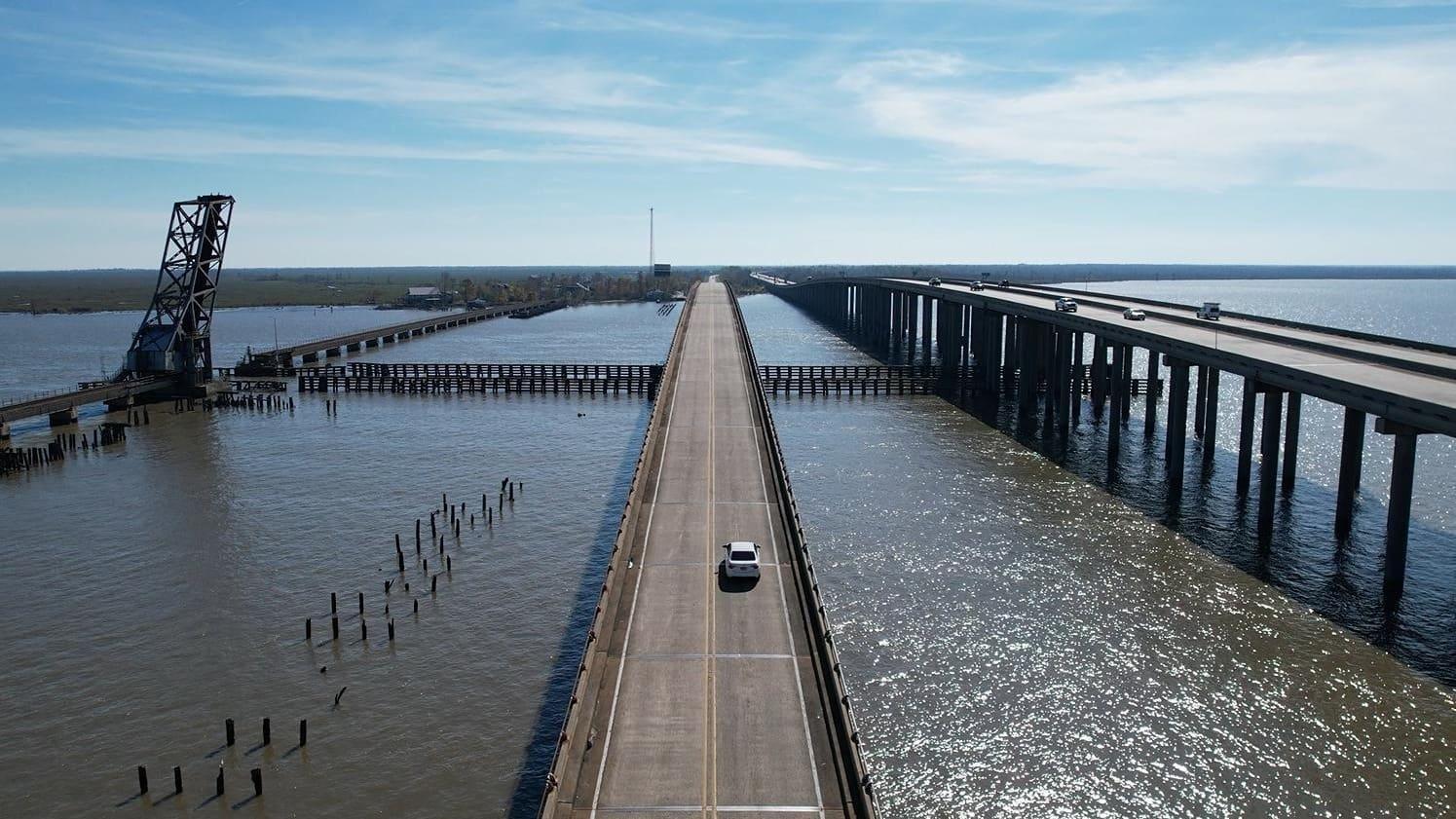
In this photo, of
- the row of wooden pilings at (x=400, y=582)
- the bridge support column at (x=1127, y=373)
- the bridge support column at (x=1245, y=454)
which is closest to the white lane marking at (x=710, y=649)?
the row of wooden pilings at (x=400, y=582)

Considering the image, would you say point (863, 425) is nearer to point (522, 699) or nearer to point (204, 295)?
point (522, 699)

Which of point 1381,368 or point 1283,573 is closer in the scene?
point 1283,573

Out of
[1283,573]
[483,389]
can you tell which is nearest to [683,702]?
[1283,573]

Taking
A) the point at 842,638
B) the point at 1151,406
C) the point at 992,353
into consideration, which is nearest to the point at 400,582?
the point at 842,638

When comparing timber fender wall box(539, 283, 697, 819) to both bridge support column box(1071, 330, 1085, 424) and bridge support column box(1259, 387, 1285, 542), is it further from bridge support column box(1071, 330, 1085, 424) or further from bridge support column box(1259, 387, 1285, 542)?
bridge support column box(1071, 330, 1085, 424)

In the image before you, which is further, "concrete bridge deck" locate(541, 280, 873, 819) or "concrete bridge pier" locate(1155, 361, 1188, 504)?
"concrete bridge pier" locate(1155, 361, 1188, 504)

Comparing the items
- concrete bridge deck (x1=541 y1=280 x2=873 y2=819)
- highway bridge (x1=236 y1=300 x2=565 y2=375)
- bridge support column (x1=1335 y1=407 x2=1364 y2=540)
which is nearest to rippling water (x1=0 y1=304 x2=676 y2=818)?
concrete bridge deck (x1=541 y1=280 x2=873 y2=819)

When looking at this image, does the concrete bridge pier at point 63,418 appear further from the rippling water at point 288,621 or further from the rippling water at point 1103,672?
the rippling water at point 1103,672
